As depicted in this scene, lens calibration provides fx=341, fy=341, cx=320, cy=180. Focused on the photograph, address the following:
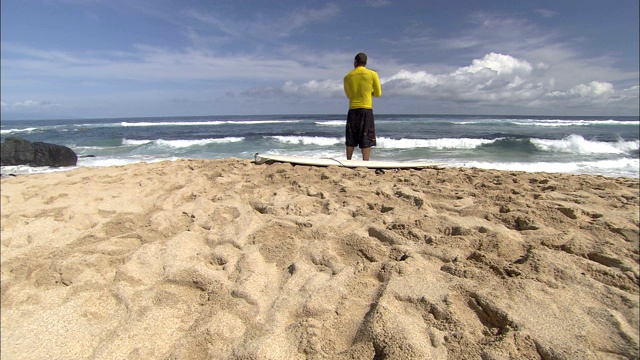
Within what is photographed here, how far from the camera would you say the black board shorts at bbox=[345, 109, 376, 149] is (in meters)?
4.96

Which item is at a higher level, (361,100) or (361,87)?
(361,87)

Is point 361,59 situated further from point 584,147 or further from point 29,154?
point 584,147

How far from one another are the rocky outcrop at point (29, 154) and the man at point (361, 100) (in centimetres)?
764

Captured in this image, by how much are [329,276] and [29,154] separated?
9.62 m

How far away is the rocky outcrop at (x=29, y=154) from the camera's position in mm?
8250

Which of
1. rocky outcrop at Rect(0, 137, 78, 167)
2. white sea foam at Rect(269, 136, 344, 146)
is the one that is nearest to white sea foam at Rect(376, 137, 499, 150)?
white sea foam at Rect(269, 136, 344, 146)

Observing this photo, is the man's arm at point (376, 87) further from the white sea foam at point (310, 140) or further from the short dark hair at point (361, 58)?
the white sea foam at point (310, 140)

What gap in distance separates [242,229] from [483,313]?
1.67 m

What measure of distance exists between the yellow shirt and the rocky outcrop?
7.70 metres

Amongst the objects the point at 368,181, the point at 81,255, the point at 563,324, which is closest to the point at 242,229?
the point at 81,255

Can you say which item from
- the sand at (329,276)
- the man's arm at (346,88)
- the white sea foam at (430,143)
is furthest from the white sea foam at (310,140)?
the sand at (329,276)

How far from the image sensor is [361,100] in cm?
493

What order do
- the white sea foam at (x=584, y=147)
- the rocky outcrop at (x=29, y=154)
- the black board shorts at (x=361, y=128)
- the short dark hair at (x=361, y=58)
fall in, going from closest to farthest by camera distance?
1. the short dark hair at (x=361, y=58)
2. the black board shorts at (x=361, y=128)
3. the rocky outcrop at (x=29, y=154)
4. the white sea foam at (x=584, y=147)

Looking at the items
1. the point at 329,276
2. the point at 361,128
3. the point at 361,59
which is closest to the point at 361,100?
the point at 361,128
